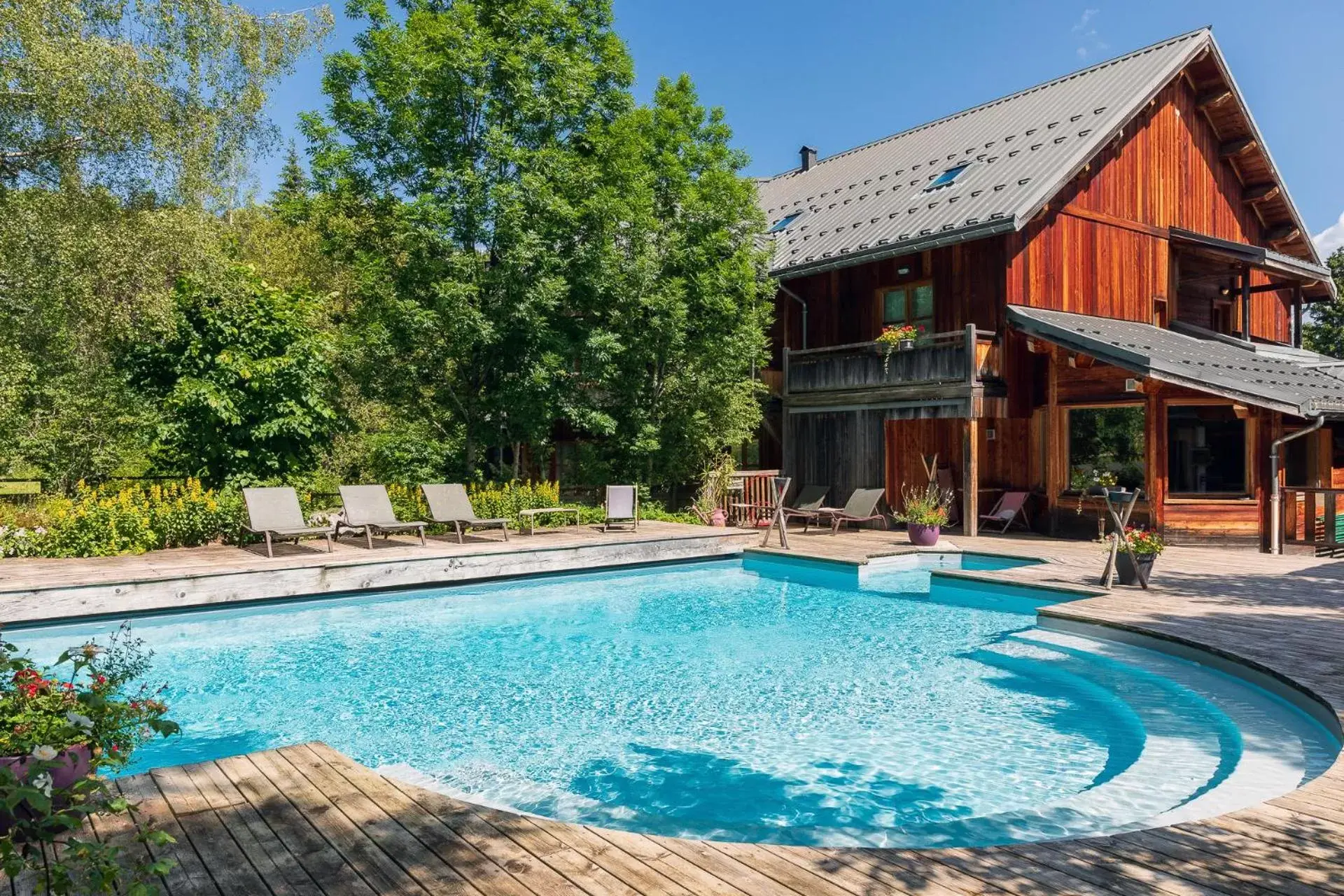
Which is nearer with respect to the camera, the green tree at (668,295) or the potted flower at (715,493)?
the green tree at (668,295)

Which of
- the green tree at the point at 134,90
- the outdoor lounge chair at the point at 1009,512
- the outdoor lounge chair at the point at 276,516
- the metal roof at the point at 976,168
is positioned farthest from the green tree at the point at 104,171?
the outdoor lounge chair at the point at 1009,512

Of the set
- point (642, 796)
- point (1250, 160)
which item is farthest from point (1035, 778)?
point (1250, 160)

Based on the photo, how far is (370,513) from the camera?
12.5 m

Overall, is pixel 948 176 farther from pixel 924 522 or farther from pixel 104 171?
pixel 104 171

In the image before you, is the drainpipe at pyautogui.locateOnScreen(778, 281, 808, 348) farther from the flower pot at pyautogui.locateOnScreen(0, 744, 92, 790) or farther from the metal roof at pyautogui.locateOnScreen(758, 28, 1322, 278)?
the flower pot at pyautogui.locateOnScreen(0, 744, 92, 790)

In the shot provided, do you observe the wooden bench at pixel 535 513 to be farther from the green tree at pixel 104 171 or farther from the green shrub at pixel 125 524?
the green tree at pixel 104 171

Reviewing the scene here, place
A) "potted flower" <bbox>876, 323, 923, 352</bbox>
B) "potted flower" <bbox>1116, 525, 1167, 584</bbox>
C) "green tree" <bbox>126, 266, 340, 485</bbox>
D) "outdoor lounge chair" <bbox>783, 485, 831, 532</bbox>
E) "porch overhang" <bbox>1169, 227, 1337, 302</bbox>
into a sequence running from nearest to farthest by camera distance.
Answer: "potted flower" <bbox>1116, 525, 1167, 584</bbox> → "green tree" <bbox>126, 266, 340, 485</bbox> → "potted flower" <bbox>876, 323, 923, 352</bbox> → "outdoor lounge chair" <bbox>783, 485, 831, 532</bbox> → "porch overhang" <bbox>1169, 227, 1337, 302</bbox>

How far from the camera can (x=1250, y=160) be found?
19828mm

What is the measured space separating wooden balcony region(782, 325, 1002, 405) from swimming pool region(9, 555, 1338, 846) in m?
5.60

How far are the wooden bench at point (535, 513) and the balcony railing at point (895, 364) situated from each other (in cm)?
615

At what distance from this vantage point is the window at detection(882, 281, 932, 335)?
17516mm

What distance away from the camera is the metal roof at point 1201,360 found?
12688 millimetres

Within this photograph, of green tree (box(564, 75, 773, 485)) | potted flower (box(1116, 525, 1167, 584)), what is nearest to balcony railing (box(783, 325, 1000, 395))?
green tree (box(564, 75, 773, 485))

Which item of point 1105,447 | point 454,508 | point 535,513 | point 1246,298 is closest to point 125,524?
point 454,508
